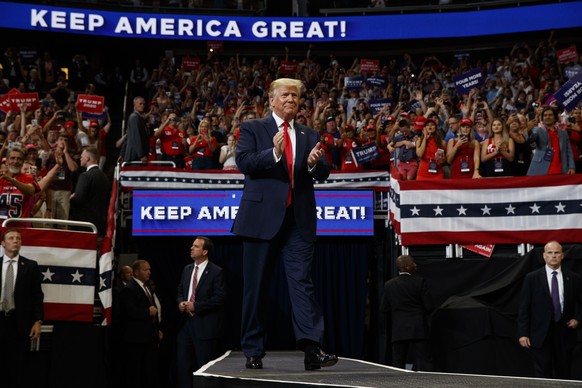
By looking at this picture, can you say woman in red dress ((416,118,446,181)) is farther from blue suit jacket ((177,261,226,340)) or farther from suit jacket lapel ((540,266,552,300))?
blue suit jacket ((177,261,226,340))

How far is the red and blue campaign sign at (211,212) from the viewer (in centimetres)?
1373

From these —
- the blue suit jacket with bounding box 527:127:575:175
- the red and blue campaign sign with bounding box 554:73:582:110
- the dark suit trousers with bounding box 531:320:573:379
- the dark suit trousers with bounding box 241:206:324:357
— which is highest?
the red and blue campaign sign with bounding box 554:73:582:110

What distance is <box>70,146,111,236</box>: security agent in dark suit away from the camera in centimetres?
1204

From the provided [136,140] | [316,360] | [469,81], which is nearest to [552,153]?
[469,81]

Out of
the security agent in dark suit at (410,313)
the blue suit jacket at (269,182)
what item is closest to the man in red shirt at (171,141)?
the security agent in dark suit at (410,313)

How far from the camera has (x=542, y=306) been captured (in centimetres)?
1076

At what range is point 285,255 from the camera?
245 inches

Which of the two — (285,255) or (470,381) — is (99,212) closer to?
(285,255)

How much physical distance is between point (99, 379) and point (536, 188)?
6.15 metres

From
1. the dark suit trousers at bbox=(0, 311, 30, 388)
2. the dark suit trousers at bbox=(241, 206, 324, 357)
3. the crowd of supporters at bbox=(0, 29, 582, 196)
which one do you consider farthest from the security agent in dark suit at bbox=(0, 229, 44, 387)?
the dark suit trousers at bbox=(241, 206, 324, 357)

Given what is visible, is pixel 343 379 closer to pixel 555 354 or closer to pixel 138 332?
pixel 555 354

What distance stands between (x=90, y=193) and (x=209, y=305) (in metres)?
2.18

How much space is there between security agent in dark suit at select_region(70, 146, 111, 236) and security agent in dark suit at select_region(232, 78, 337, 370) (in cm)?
616

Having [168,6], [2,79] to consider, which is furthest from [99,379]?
[168,6]
